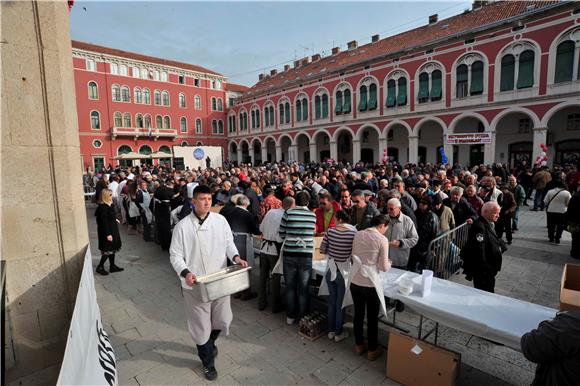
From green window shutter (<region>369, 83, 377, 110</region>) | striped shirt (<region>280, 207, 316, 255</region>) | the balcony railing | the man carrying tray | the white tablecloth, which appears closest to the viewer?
the white tablecloth

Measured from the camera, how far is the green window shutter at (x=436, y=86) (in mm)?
22578

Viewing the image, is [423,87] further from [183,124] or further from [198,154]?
[183,124]

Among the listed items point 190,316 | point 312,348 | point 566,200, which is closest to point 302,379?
point 312,348

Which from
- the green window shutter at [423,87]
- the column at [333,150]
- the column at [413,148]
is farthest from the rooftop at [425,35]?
the column at [413,148]

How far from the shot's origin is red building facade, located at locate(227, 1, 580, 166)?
18016mm

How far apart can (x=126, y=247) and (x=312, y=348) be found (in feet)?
22.1

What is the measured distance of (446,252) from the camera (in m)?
5.61

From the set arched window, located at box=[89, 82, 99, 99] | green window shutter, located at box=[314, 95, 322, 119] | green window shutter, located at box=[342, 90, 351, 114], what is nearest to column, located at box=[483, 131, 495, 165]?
green window shutter, located at box=[342, 90, 351, 114]

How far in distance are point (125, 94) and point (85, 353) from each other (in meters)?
40.8

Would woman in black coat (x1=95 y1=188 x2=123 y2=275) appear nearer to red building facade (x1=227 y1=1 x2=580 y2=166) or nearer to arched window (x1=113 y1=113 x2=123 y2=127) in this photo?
red building facade (x1=227 y1=1 x2=580 y2=166)

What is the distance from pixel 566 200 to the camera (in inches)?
311

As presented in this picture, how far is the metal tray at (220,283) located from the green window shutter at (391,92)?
25.1 m

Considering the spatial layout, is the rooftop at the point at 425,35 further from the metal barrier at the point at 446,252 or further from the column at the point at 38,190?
the column at the point at 38,190

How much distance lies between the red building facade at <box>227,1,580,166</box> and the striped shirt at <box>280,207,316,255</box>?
57.5ft
